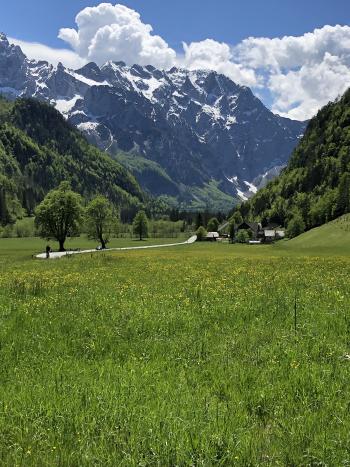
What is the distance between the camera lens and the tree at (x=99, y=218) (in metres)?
119

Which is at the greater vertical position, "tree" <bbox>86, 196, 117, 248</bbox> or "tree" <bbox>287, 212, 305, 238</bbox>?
"tree" <bbox>86, 196, 117, 248</bbox>

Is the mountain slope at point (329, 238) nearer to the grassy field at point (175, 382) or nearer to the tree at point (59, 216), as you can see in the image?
the tree at point (59, 216)

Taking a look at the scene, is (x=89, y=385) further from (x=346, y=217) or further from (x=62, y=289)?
(x=346, y=217)

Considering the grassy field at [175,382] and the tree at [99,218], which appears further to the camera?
the tree at [99,218]

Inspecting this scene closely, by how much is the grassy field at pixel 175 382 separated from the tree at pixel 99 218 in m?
106

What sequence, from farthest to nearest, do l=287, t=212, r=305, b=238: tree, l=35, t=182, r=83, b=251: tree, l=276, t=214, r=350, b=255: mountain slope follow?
l=287, t=212, r=305, b=238: tree < l=35, t=182, r=83, b=251: tree < l=276, t=214, r=350, b=255: mountain slope

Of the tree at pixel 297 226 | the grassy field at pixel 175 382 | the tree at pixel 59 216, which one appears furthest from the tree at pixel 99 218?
the grassy field at pixel 175 382

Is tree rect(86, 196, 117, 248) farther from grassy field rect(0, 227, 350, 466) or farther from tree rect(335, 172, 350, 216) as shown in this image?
grassy field rect(0, 227, 350, 466)

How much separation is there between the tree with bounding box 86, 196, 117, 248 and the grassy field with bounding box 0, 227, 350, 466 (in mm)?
105625

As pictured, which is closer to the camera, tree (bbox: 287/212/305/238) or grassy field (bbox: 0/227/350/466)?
grassy field (bbox: 0/227/350/466)

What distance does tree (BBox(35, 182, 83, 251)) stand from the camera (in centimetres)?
9731

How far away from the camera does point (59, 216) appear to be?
98.0m

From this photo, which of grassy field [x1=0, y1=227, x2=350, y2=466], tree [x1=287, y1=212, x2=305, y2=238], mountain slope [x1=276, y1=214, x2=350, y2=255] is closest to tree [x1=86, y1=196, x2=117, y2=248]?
mountain slope [x1=276, y1=214, x2=350, y2=255]

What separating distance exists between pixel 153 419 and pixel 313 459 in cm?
231
